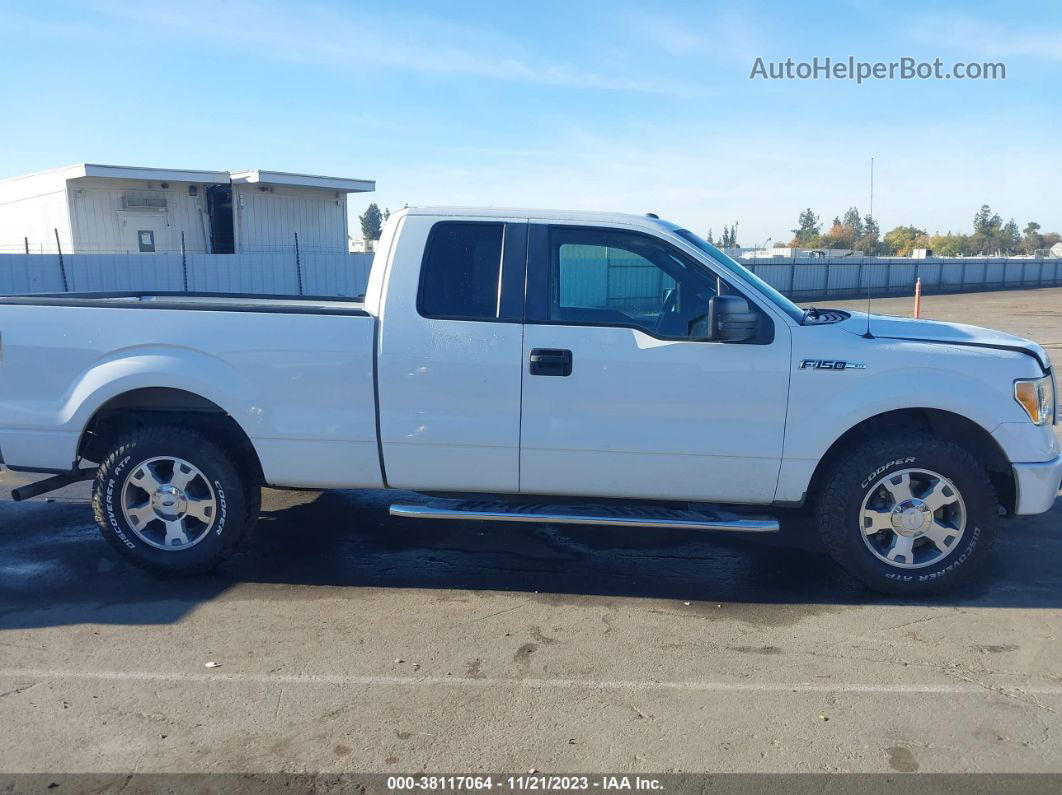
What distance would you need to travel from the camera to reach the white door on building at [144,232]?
23812 millimetres

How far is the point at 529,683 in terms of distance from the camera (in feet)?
12.7

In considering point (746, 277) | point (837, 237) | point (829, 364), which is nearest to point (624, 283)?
point (746, 277)

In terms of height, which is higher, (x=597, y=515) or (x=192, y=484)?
(x=192, y=484)

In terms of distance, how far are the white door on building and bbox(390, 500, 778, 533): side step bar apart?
21827 mm

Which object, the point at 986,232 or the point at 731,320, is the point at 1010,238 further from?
the point at 731,320

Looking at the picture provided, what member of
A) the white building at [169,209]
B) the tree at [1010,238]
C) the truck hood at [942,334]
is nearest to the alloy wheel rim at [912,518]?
the truck hood at [942,334]

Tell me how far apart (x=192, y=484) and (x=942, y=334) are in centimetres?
441

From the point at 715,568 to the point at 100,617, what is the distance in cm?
350

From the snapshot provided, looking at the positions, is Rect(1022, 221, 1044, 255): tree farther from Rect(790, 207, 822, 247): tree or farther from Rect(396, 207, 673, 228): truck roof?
Rect(396, 207, 673, 228): truck roof

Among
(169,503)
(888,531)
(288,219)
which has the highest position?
(288,219)

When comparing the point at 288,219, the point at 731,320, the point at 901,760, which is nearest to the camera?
the point at 901,760

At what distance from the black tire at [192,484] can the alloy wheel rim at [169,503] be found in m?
0.01

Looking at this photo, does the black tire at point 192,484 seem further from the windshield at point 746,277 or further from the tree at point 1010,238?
the tree at point 1010,238

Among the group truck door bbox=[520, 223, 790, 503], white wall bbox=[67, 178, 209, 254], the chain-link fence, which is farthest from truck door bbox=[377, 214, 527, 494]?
white wall bbox=[67, 178, 209, 254]
